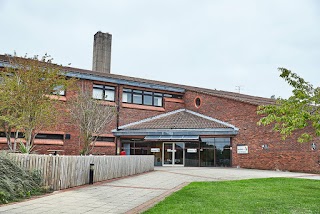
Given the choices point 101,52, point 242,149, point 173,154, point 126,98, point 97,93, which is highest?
point 101,52

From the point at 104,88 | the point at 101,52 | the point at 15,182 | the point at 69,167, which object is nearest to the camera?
the point at 15,182

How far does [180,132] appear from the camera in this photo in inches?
1029

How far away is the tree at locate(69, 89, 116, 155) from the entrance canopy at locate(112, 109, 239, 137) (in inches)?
130

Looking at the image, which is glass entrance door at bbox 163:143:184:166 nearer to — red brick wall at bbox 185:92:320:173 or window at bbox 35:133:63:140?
red brick wall at bbox 185:92:320:173

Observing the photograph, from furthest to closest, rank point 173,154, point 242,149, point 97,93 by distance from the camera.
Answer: point 173,154
point 97,93
point 242,149

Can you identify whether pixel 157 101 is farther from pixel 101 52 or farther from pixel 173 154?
pixel 101 52

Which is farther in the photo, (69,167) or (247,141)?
(247,141)

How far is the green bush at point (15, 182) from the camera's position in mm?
9898

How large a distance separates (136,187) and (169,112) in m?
17.3

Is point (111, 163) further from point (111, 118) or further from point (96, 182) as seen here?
point (111, 118)

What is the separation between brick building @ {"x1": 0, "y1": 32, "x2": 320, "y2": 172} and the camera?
76.6 ft

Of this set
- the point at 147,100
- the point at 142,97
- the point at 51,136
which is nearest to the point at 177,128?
the point at 147,100

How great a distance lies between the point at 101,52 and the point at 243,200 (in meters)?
25.9

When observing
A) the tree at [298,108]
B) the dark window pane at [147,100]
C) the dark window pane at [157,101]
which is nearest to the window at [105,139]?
the dark window pane at [147,100]
